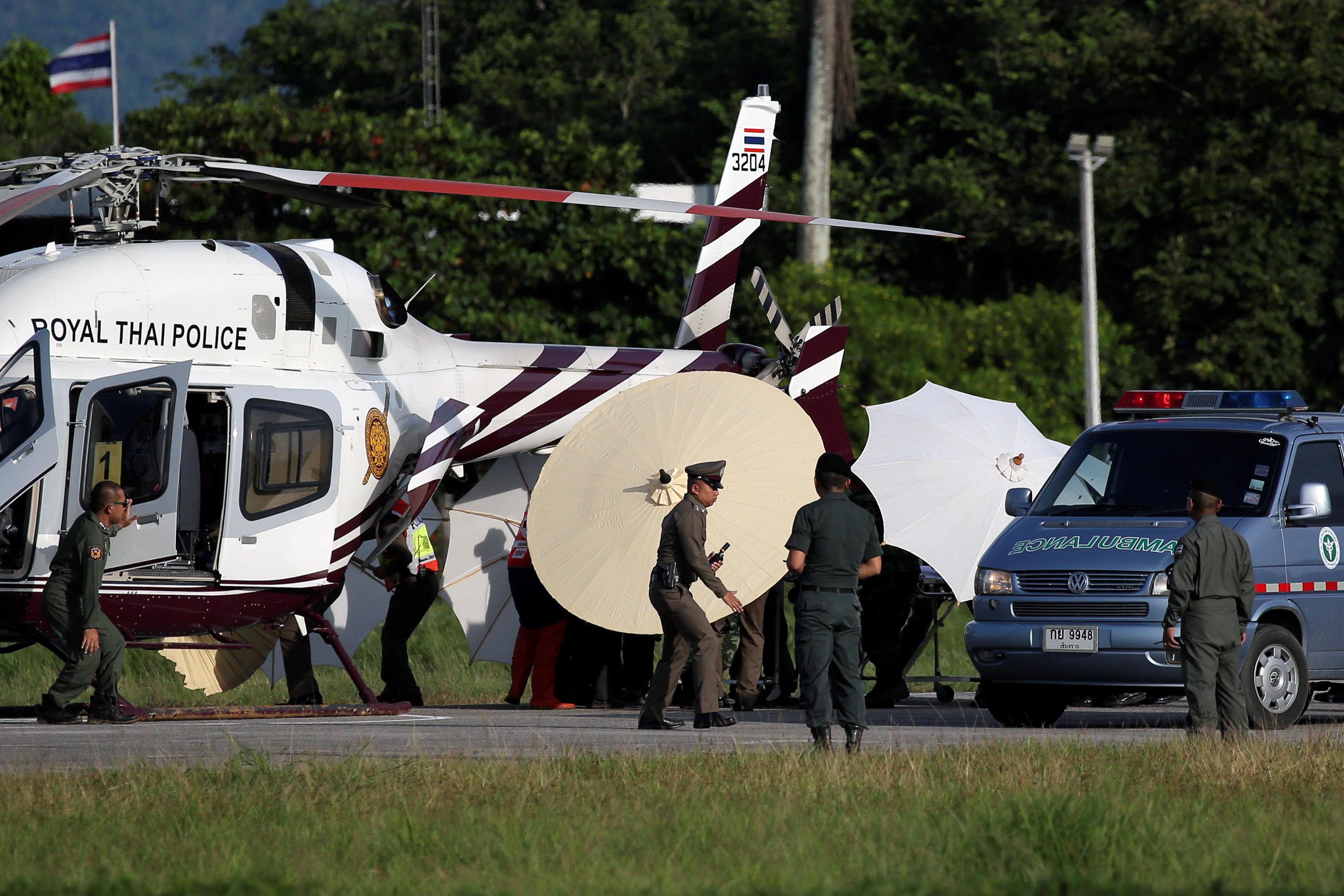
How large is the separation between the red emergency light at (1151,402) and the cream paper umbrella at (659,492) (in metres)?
2.37

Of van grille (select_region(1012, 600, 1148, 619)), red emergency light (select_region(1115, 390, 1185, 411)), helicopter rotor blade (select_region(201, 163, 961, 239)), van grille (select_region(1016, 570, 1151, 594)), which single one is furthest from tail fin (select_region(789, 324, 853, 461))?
van grille (select_region(1012, 600, 1148, 619))

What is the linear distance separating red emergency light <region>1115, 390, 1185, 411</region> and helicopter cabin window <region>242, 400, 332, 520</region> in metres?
5.99

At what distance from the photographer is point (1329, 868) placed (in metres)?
6.72

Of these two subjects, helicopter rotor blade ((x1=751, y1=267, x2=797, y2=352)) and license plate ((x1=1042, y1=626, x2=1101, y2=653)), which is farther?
helicopter rotor blade ((x1=751, y1=267, x2=797, y2=352))

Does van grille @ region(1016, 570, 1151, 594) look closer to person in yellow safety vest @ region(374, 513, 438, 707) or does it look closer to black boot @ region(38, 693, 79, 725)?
person in yellow safety vest @ region(374, 513, 438, 707)

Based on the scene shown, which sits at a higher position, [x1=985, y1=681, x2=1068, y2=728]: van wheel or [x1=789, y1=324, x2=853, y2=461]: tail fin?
Answer: [x1=789, y1=324, x2=853, y2=461]: tail fin

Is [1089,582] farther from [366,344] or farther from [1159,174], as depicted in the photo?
[1159,174]

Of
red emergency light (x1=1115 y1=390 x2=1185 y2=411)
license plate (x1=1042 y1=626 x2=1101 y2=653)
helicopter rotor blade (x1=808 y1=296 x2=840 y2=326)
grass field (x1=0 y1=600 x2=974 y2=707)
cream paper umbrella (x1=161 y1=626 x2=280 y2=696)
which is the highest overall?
helicopter rotor blade (x1=808 y1=296 x2=840 y2=326)

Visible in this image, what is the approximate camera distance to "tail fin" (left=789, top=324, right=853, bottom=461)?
16484 millimetres

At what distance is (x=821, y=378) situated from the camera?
54.8 feet

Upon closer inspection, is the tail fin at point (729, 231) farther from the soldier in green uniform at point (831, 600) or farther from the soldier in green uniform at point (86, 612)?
the soldier in green uniform at point (831, 600)

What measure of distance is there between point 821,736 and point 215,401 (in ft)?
19.5

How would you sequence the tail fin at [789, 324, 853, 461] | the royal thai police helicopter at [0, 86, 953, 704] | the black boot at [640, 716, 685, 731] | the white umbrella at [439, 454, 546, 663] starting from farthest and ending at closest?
the white umbrella at [439, 454, 546, 663]
the tail fin at [789, 324, 853, 461]
the royal thai police helicopter at [0, 86, 953, 704]
the black boot at [640, 716, 685, 731]

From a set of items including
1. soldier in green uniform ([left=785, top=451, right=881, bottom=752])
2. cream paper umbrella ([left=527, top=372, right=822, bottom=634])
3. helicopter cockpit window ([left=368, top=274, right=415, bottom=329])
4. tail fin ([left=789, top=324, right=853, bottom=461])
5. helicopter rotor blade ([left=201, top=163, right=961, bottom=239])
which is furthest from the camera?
tail fin ([left=789, top=324, right=853, bottom=461])
